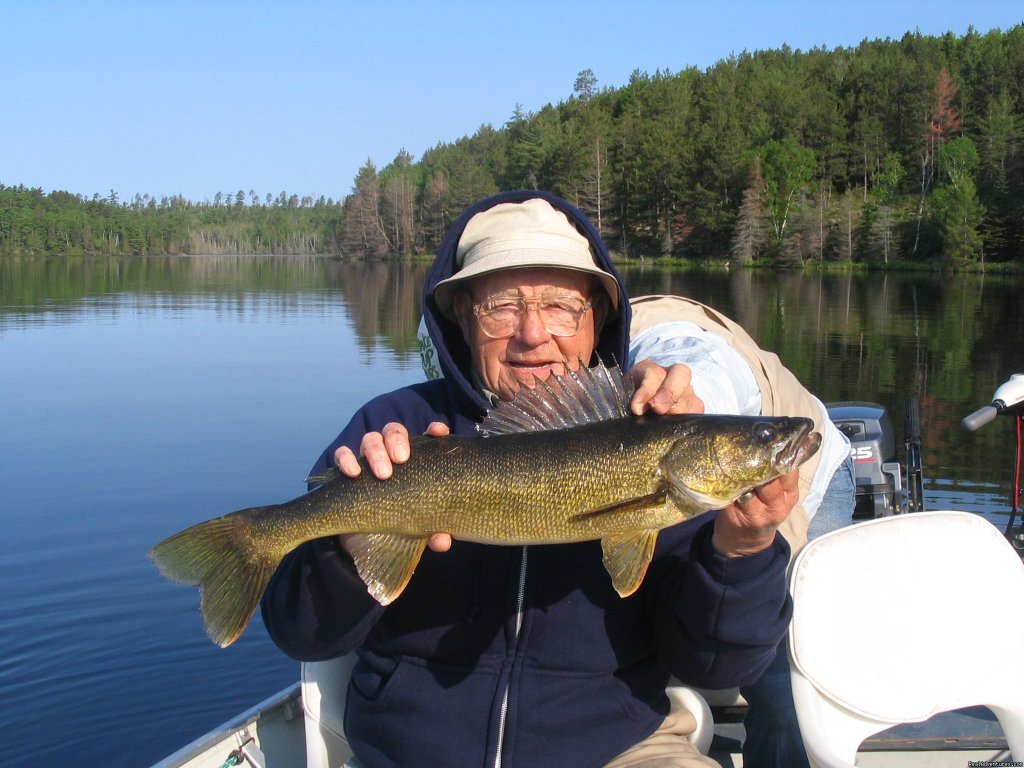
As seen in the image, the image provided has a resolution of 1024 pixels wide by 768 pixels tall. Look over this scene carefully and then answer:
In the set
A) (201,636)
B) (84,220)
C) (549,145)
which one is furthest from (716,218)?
(84,220)

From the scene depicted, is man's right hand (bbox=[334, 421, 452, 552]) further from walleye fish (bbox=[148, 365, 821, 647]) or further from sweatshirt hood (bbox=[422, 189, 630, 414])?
sweatshirt hood (bbox=[422, 189, 630, 414])

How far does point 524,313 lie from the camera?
348 centimetres

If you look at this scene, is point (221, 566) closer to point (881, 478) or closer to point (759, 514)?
point (759, 514)

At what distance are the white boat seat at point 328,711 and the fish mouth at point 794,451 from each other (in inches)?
48.0

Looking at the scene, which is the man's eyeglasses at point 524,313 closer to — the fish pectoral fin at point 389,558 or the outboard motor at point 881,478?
the fish pectoral fin at point 389,558

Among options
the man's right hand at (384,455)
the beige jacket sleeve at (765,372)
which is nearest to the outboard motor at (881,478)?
the beige jacket sleeve at (765,372)

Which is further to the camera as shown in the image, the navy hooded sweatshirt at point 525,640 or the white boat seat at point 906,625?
the white boat seat at point 906,625

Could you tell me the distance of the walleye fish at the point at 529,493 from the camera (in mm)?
2668

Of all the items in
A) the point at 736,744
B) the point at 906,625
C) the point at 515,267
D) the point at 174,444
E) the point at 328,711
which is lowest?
the point at 174,444

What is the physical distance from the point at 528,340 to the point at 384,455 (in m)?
0.76

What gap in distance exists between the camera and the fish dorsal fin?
2912 millimetres

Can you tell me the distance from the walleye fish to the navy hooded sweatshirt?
16cm

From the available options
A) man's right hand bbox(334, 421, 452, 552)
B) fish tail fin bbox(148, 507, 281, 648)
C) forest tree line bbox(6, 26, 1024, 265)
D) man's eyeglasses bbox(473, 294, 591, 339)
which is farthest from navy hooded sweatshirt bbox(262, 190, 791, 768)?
forest tree line bbox(6, 26, 1024, 265)

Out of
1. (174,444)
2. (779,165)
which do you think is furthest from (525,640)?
(779,165)
